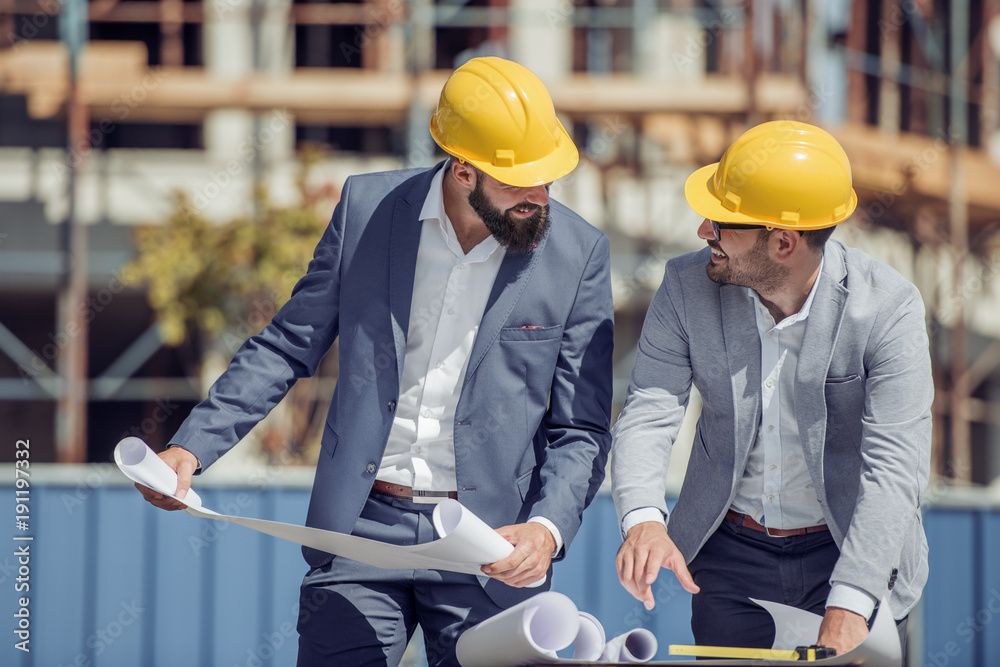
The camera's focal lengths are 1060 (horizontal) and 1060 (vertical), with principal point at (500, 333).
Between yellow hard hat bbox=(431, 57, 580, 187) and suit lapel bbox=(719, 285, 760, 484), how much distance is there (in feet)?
1.60

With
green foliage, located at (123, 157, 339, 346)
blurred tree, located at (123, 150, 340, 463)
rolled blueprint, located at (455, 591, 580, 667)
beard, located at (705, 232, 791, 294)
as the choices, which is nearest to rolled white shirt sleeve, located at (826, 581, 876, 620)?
rolled blueprint, located at (455, 591, 580, 667)

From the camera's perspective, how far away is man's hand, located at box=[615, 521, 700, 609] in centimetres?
203

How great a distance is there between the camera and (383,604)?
229 cm

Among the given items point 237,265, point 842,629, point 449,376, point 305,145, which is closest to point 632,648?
point 842,629

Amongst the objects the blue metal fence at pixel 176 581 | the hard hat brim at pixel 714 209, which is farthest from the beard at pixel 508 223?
the blue metal fence at pixel 176 581

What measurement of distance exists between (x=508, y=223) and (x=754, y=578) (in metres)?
0.95

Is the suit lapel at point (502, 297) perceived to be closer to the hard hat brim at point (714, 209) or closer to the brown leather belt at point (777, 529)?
A: the hard hat brim at point (714, 209)

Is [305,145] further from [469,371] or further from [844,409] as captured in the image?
[844,409]

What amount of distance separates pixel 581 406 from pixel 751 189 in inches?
23.0

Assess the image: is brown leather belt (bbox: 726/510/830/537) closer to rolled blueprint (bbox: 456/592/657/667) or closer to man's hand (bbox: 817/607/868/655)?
man's hand (bbox: 817/607/868/655)

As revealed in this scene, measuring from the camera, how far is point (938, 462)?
1085cm

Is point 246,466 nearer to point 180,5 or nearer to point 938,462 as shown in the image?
point 180,5

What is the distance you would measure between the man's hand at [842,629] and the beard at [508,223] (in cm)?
96

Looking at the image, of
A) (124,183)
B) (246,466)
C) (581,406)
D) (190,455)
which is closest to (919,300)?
(581,406)
